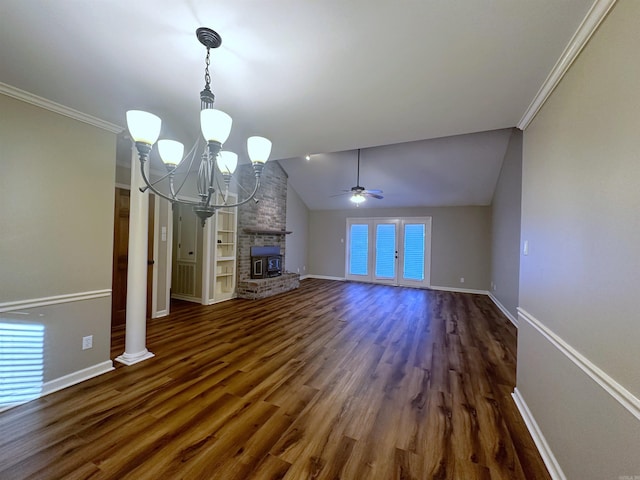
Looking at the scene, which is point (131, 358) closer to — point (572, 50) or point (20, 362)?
point (20, 362)

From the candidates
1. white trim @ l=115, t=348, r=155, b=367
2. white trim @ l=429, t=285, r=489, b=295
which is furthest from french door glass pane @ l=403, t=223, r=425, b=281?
white trim @ l=115, t=348, r=155, b=367

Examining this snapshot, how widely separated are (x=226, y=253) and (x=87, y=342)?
3.17 meters

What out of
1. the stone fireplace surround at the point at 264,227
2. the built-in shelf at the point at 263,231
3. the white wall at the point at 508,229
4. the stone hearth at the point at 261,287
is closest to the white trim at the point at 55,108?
the stone fireplace surround at the point at 264,227

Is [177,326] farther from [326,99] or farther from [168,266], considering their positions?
[326,99]

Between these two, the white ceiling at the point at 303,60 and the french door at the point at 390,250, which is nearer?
the white ceiling at the point at 303,60

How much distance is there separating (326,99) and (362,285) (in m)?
6.00

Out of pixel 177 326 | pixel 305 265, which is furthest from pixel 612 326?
pixel 305 265

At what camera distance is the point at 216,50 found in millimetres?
1505

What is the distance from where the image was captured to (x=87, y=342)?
2.37 meters

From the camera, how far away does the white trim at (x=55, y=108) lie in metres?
1.87

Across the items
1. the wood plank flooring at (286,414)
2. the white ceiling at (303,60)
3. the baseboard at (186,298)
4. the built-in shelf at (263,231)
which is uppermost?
the white ceiling at (303,60)

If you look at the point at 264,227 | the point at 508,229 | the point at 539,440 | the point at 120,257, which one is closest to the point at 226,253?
the point at 264,227

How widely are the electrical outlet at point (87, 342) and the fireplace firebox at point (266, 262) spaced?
11.5ft

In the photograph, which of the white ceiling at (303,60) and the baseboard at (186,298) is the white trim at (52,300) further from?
the baseboard at (186,298)
